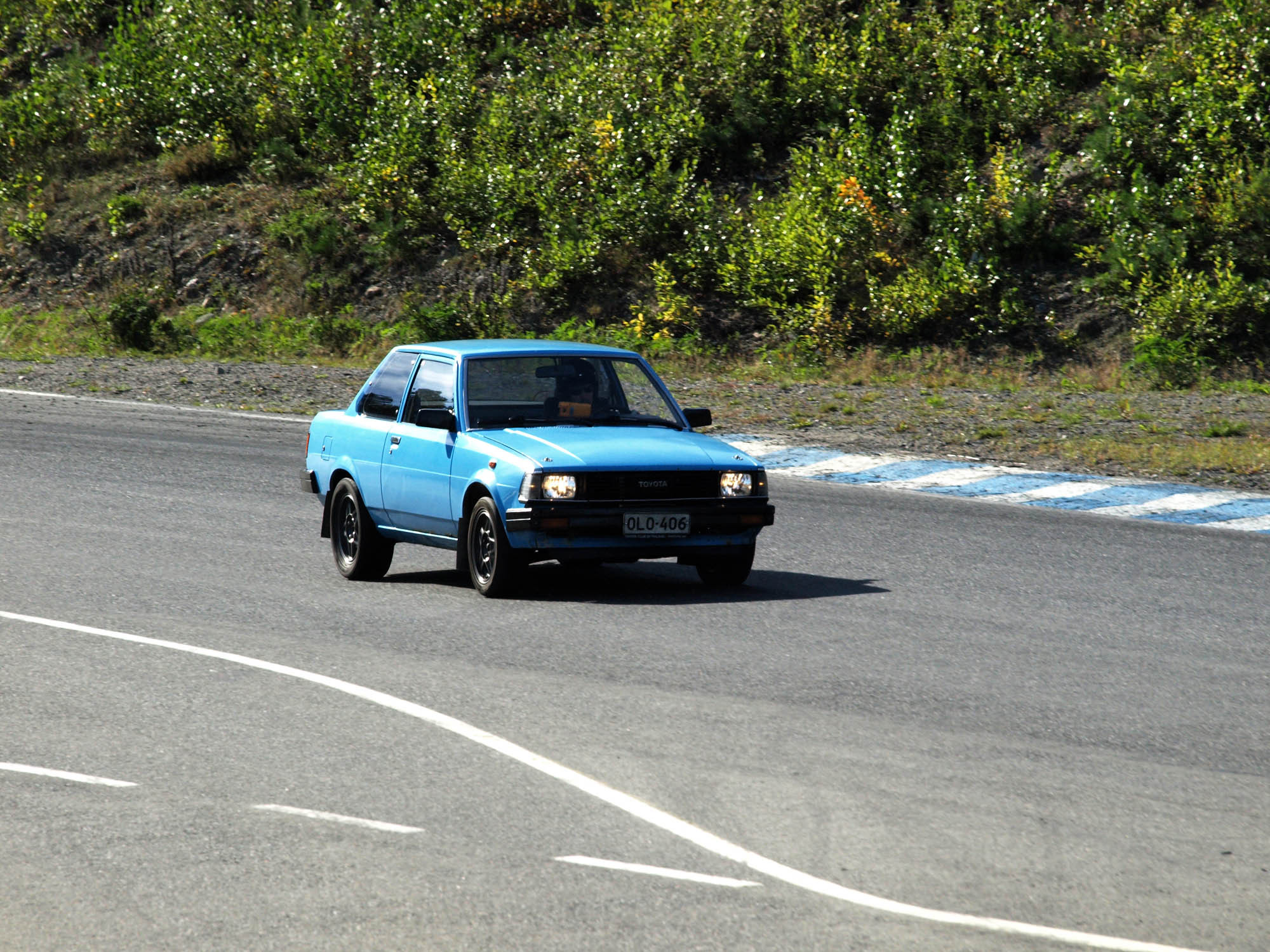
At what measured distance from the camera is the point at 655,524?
10258 mm

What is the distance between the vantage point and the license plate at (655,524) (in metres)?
10.2

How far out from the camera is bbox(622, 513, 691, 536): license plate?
33.5 feet

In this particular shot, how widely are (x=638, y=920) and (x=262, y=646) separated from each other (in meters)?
4.72

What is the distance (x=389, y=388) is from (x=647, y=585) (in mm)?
2378

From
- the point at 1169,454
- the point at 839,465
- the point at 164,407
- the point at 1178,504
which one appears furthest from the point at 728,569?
the point at 164,407

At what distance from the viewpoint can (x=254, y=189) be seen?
1564 inches

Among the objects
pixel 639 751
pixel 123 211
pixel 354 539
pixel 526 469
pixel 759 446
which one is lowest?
pixel 639 751

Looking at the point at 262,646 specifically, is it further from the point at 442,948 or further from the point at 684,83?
the point at 684,83

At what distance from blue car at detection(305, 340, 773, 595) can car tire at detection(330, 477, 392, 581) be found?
0.04 ft

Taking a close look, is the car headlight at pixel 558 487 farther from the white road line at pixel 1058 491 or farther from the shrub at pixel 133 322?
the shrub at pixel 133 322

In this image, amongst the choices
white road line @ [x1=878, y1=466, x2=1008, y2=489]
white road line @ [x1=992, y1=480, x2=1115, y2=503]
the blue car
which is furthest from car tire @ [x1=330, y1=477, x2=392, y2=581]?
white road line @ [x1=992, y1=480, x2=1115, y2=503]

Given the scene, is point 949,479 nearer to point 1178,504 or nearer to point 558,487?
point 1178,504

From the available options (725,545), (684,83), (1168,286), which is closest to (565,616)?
(725,545)

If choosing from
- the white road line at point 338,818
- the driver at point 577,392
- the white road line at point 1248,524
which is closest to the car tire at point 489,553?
the driver at point 577,392
